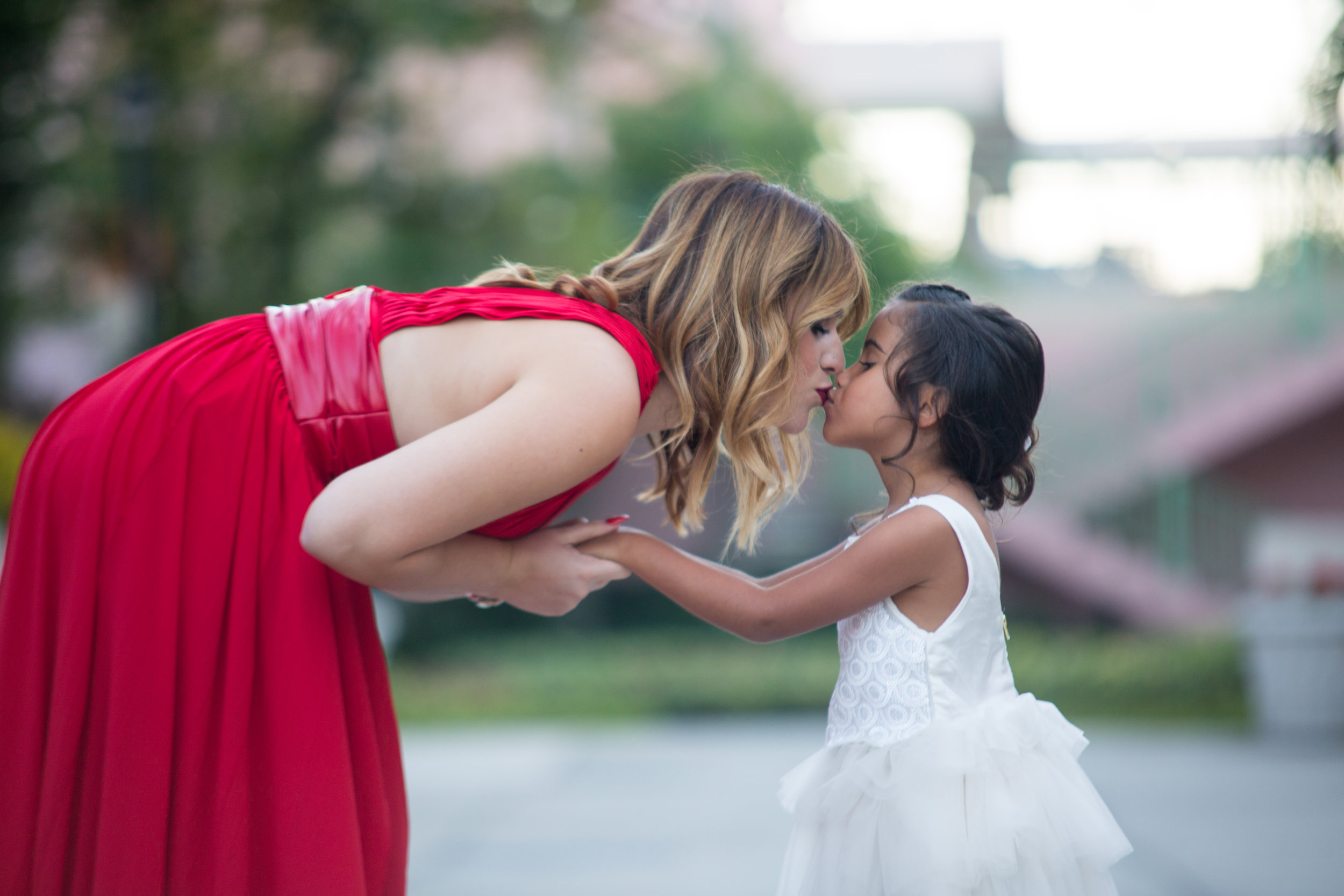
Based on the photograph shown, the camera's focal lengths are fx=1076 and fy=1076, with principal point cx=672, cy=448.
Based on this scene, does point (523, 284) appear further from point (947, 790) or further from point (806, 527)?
point (806, 527)

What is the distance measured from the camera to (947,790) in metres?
1.84

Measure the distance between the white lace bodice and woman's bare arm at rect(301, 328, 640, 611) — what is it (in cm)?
65

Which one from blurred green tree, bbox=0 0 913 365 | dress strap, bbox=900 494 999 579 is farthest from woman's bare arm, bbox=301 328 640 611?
blurred green tree, bbox=0 0 913 365

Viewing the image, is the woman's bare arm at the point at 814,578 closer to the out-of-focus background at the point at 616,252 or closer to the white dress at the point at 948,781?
the white dress at the point at 948,781

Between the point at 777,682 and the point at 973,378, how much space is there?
18.7 ft

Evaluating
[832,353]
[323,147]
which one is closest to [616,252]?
[323,147]

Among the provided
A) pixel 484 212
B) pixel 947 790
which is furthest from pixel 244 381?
pixel 484 212

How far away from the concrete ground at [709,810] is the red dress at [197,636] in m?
2.23

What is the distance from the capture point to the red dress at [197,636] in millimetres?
1527

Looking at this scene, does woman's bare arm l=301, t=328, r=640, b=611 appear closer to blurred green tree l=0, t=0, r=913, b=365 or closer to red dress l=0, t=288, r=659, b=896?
red dress l=0, t=288, r=659, b=896

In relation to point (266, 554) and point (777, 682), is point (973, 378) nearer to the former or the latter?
point (266, 554)

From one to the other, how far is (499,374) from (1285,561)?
23.6 ft

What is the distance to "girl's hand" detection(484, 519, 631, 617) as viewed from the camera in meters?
1.83

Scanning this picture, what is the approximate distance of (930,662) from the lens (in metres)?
1.89
